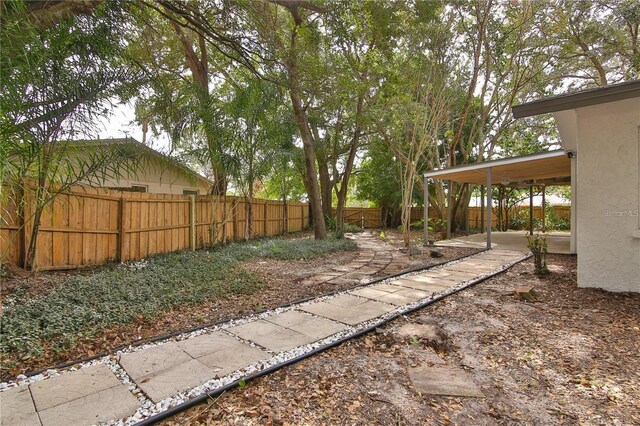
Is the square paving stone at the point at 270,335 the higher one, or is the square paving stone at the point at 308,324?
the square paving stone at the point at 308,324

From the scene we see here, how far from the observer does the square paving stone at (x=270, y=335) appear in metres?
2.70

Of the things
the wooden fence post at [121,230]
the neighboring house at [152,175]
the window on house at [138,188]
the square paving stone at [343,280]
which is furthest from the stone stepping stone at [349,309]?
the window on house at [138,188]

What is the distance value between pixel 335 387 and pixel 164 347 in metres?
1.52

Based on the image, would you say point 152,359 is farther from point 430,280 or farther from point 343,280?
point 430,280

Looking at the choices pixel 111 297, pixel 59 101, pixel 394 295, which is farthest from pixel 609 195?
pixel 59 101

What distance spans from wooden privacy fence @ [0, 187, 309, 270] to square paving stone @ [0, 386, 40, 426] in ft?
6.18

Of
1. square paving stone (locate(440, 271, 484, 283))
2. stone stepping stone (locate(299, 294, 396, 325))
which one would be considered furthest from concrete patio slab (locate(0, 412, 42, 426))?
square paving stone (locate(440, 271, 484, 283))

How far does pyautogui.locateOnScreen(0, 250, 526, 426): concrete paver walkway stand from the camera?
1827 mm

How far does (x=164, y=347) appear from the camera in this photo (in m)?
2.67

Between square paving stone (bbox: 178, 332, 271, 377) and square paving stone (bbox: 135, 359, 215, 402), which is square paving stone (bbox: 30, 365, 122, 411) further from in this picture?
square paving stone (bbox: 178, 332, 271, 377)

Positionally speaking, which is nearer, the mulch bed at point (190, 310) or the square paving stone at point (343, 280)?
the mulch bed at point (190, 310)

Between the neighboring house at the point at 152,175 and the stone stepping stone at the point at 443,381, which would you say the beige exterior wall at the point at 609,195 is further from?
the neighboring house at the point at 152,175

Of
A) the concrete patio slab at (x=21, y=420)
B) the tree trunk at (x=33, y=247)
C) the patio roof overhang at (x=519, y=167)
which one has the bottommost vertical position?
the concrete patio slab at (x=21, y=420)

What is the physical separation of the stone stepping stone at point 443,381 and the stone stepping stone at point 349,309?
3.22 feet
